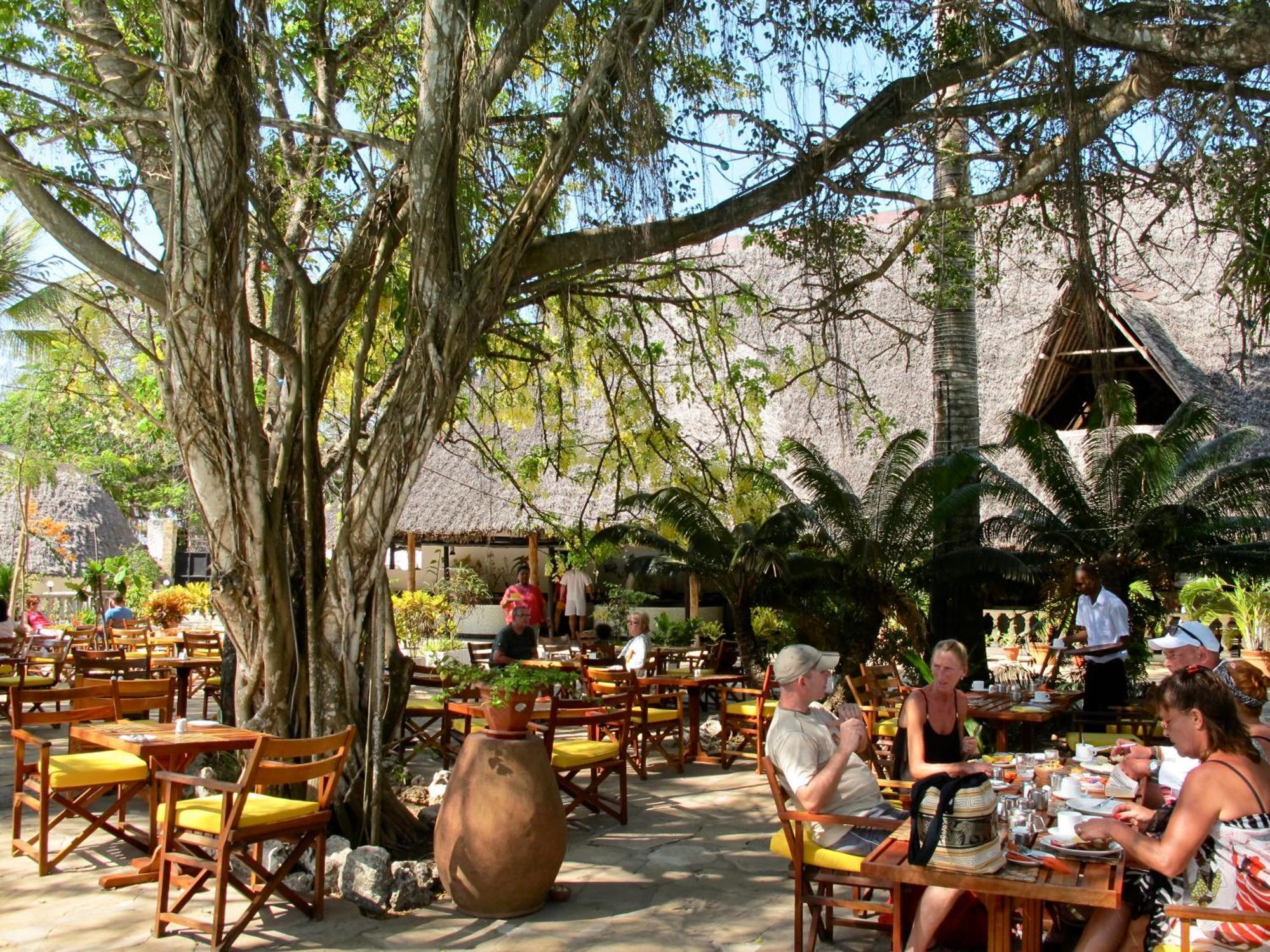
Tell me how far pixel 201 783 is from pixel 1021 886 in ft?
10.3

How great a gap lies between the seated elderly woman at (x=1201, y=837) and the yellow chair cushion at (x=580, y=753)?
10.7ft

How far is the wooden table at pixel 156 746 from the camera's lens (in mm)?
4992

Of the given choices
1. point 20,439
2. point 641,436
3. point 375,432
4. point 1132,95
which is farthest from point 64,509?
point 1132,95

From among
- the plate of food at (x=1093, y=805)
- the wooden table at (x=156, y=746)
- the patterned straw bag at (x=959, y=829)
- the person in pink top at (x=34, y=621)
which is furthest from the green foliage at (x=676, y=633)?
the patterned straw bag at (x=959, y=829)

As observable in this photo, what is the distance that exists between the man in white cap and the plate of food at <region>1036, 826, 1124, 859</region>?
0.87m

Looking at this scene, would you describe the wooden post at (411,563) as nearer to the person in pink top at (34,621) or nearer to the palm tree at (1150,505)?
the person in pink top at (34,621)

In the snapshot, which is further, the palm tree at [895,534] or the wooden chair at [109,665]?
the palm tree at [895,534]

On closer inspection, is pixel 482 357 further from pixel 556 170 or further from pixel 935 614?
pixel 935 614

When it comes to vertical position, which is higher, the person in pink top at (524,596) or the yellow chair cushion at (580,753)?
the person in pink top at (524,596)

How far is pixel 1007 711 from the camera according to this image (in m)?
6.59

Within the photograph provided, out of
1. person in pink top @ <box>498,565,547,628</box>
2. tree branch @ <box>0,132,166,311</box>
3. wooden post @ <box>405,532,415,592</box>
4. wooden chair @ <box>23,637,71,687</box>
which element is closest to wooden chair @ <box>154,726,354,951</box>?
tree branch @ <box>0,132,166,311</box>

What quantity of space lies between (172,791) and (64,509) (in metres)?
22.3

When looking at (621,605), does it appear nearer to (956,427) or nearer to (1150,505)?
(956,427)

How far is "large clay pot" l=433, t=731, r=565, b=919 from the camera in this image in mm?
4750
